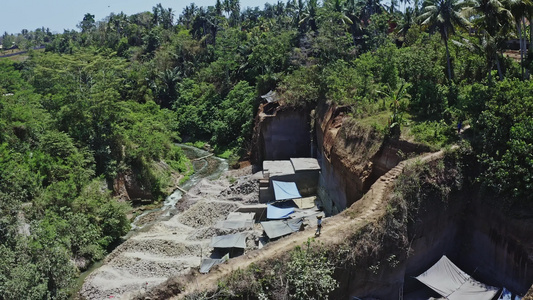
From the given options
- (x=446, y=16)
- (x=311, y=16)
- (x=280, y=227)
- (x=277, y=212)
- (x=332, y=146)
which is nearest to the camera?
(x=446, y=16)

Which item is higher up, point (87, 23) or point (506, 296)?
point (87, 23)

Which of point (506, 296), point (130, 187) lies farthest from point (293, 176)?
point (506, 296)

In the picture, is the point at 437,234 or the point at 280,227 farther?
the point at 280,227

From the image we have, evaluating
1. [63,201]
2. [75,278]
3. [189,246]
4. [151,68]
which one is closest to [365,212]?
[189,246]

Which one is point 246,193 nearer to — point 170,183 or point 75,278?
point 170,183

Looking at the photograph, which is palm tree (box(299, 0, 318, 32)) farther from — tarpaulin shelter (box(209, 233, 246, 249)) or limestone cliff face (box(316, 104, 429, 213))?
tarpaulin shelter (box(209, 233, 246, 249))

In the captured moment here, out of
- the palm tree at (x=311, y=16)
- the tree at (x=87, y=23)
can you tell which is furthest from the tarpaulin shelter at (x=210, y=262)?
the tree at (x=87, y=23)

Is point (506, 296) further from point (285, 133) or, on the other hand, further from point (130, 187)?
point (130, 187)
